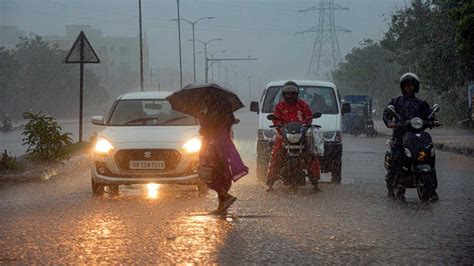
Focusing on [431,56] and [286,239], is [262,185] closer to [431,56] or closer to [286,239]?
[286,239]

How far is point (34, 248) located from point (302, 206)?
171 inches

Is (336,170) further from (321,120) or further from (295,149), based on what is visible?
(295,149)

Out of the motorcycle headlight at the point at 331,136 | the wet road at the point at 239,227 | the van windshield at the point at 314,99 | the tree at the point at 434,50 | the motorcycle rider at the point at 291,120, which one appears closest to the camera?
the wet road at the point at 239,227

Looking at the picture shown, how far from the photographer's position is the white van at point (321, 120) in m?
15.2

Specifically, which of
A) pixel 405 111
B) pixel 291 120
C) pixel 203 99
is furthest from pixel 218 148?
pixel 291 120

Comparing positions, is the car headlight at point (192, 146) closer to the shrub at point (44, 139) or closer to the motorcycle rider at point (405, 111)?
the motorcycle rider at point (405, 111)

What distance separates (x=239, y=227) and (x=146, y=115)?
17.4 ft

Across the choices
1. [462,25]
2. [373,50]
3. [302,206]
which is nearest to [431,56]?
[462,25]

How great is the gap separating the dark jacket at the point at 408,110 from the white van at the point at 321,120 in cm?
332

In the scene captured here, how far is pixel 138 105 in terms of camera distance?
14031mm

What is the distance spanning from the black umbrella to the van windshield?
17.7ft

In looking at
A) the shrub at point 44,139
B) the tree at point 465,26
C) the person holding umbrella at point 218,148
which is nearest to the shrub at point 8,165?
the shrub at point 44,139

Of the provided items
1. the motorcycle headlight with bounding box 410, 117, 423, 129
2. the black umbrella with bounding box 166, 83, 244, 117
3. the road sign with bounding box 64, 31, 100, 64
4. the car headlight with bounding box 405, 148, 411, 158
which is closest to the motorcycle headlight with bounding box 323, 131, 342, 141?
the car headlight with bounding box 405, 148, 411, 158

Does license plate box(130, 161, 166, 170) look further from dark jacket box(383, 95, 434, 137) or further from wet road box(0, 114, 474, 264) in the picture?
dark jacket box(383, 95, 434, 137)
